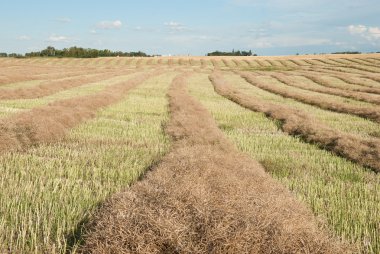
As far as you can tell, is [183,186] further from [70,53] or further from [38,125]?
[70,53]

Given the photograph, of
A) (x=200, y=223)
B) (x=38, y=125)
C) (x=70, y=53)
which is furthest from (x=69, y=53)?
(x=200, y=223)

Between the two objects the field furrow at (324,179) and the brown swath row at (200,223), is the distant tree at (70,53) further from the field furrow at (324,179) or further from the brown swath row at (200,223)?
the brown swath row at (200,223)

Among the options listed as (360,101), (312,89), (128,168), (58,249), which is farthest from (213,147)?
(312,89)

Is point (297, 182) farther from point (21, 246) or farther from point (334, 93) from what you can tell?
point (334, 93)

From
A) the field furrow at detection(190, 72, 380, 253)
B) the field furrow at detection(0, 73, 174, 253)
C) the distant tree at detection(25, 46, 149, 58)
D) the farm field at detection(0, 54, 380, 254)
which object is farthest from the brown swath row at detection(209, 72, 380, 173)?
the distant tree at detection(25, 46, 149, 58)

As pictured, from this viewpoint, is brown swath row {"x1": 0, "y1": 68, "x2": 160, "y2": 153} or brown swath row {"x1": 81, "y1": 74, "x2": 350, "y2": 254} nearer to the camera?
brown swath row {"x1": 81, "y1": 74, "x2": 350, "y2": 254}

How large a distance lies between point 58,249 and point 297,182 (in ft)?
13.5

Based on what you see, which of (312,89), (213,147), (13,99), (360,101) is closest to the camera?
(213,147)

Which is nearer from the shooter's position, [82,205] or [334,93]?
[82,205]

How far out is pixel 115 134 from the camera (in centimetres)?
1089

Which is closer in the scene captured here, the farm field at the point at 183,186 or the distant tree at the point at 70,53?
the farm field at the point at 183,186

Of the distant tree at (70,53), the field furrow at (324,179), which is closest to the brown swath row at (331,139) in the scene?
the field furrow at (324,179)

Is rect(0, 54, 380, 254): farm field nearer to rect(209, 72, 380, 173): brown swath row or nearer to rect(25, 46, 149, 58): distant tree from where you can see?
rect(209, 72, 380, 173): brown swath row

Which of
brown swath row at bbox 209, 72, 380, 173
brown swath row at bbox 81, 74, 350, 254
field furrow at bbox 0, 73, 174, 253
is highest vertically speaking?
brown swath row at bbox 81, 74, 350, 254
